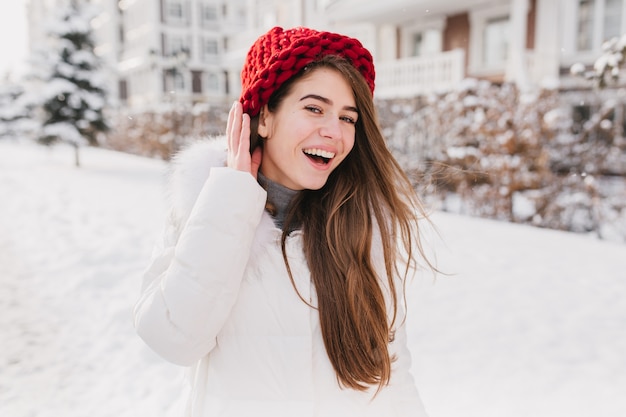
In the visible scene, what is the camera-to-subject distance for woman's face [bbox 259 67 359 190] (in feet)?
4.52

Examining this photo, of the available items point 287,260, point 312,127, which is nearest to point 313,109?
point 312,127

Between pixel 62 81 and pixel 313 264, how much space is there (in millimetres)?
13648

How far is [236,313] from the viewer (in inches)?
51.3

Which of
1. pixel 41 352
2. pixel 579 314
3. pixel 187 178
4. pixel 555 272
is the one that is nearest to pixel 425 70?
pixel 555 272

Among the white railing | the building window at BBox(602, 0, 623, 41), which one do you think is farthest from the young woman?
the building window at BBox(602, 0, 623, 41)

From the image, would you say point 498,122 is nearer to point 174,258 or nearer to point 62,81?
point 174,258

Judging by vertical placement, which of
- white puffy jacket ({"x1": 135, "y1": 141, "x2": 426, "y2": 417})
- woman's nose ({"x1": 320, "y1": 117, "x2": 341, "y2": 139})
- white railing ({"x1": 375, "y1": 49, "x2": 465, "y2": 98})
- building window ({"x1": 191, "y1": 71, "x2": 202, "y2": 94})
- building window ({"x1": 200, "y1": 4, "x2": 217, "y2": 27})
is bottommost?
white puffy jacket ({"x1": 135, "y1": 141, "x2": 426, "y2": 417})

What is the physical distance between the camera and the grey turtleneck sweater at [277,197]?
153 cm

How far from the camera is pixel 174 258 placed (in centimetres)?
123

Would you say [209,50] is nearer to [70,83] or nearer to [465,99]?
[70,83]

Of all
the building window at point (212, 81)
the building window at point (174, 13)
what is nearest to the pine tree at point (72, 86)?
the building window at point (174, 13)

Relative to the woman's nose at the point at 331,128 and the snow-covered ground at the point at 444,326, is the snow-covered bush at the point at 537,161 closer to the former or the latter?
the snow-covered ground at the point at 444,326

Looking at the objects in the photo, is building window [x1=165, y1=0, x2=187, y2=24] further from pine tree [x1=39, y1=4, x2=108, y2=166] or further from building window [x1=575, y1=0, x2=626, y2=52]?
building window [x1=575, y1=0, x2=626, y2=52]

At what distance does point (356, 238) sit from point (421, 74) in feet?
38.7
